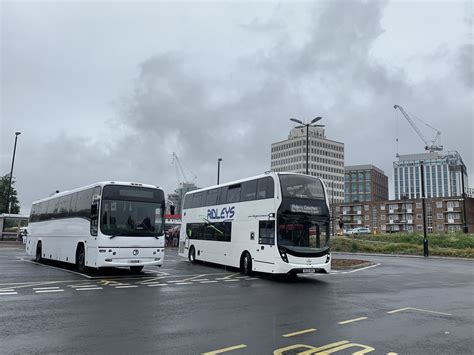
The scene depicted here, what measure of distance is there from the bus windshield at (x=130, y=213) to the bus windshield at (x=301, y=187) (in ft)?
16.7

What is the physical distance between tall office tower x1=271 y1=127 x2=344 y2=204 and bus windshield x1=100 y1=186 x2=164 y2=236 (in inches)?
5656

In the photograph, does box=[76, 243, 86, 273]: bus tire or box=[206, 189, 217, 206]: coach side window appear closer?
box=[76, 243, 86, 273]: bus tire

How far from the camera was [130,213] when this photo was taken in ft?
56.8

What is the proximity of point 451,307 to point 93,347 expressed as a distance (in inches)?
357

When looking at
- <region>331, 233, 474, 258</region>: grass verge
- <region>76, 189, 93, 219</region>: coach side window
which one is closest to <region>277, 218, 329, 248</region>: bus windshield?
<region>76, 189, 93, 219</region>: coach side window

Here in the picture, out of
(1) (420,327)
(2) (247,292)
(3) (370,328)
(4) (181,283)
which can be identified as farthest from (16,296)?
(1) (420,327)

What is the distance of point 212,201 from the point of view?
76.9ft

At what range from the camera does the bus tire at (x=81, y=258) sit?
17.9 metres

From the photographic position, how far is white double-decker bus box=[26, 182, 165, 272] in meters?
16.7

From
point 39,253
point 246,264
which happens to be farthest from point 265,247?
point 39,253

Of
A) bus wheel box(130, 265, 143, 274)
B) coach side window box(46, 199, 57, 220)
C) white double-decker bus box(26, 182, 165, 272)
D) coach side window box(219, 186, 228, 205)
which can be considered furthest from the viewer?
coach side window box(46, 199, 57, 220)

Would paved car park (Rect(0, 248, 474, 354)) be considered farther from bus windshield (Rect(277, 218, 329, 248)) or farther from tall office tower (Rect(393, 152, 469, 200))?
tall office tower (Rect(393, 152, 469, 200))

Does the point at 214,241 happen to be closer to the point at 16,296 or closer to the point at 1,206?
the point at 16,296

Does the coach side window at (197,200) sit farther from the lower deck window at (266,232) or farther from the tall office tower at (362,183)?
the tall office tower at (362,183)
